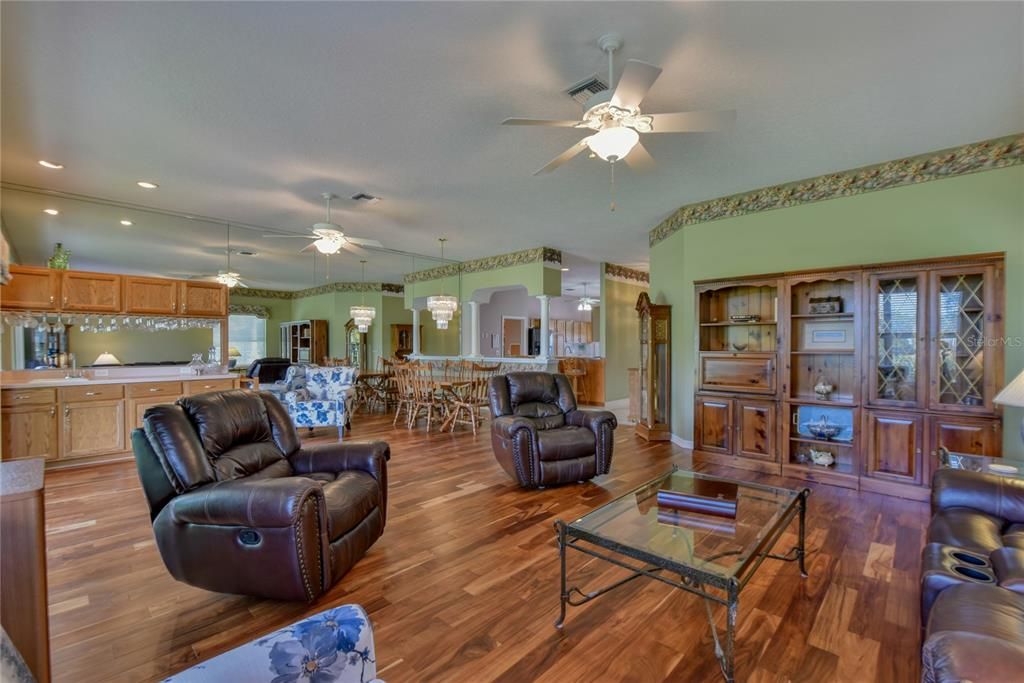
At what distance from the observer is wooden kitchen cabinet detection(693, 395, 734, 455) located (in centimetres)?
469

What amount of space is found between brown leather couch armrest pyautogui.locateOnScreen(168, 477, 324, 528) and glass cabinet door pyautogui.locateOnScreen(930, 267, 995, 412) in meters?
4.64

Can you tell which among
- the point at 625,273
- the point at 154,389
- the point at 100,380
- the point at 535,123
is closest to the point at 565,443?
the point at 535,123

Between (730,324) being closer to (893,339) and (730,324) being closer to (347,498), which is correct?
(893,339)

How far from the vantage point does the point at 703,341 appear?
5.04 meters

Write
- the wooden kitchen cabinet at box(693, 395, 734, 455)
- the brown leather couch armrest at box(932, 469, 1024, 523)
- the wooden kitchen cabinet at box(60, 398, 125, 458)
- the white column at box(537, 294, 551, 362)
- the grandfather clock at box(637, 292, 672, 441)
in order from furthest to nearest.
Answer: the white column at box(537, 294, 551, 362), the grandfather clock at box(637, 292, 672, 441), the wooden kitchen cabinet at box(693, 395, 734, 455), the wooden kitchen cabinet at box(60, 398, 125, 458), the brown leather couch armrest at box(932, 469, 1024, 523)

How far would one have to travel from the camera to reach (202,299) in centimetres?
592

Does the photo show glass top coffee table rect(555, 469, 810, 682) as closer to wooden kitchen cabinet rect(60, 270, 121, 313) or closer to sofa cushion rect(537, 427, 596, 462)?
sofa cushion rect(537, 427, 596, 462)

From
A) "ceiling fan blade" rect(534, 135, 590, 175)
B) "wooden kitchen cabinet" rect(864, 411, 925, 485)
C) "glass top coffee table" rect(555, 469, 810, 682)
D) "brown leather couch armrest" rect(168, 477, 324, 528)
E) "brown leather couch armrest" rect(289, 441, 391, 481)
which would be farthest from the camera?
"wooden kitchen cabinet" rect(864, 411, 925, 485)

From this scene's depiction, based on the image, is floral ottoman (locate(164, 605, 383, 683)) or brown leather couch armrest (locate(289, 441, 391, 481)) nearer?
floral ottoman (locate(164, 605, 383, 683))

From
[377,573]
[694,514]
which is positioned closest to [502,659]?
[377,573]

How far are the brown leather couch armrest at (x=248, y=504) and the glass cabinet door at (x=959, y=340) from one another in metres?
4.64

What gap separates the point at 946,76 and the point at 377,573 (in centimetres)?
445

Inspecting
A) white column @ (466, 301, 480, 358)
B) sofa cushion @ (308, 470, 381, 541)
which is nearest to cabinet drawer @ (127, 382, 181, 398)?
sofa cushion @ (308, 470, 381, 541)

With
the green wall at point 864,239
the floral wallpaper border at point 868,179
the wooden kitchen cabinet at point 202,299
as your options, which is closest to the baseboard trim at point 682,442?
the green wall at point 864,239
